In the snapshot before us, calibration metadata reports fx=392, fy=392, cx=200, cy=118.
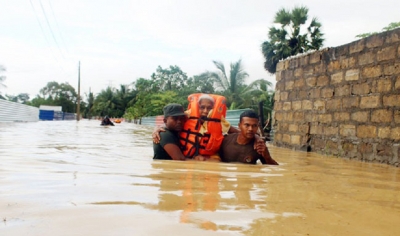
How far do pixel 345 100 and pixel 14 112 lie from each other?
76.2 ft

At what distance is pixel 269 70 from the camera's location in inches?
821

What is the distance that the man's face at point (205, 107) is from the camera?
455 cm

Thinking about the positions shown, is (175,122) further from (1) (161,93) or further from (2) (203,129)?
(1) (161,93)

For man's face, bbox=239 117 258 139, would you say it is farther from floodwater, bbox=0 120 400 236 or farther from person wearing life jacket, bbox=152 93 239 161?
floodwater, bbox=0 120 400 236

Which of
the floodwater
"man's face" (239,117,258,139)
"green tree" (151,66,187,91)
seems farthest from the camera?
"green tree" (151,66,187,91)

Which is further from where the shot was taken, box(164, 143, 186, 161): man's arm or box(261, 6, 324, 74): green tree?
box(261, 6, 324, 74): green tree

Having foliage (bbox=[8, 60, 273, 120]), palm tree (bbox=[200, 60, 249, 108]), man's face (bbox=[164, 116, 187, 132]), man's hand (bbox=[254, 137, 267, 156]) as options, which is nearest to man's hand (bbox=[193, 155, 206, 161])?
man's face (bbox=[164, 116, 187, 132])

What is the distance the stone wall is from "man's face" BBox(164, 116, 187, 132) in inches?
112

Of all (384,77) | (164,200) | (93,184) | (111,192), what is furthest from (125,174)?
(384,77)

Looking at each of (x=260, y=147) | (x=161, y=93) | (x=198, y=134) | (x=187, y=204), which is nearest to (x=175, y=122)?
(x=198, y=134)

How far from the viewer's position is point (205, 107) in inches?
179

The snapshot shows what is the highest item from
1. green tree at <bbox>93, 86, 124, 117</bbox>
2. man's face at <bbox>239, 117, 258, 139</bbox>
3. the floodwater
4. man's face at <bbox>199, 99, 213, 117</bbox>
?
green tree at <bbox>93, 86, 124, 117</bbox>

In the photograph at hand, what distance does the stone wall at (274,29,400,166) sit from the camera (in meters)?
5.34

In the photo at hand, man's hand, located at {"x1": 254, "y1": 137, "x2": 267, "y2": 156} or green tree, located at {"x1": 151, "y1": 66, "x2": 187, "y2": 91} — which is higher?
green tree, located at {"x1": 151, "y1": 66, "x2": 187, "y2": 91}
